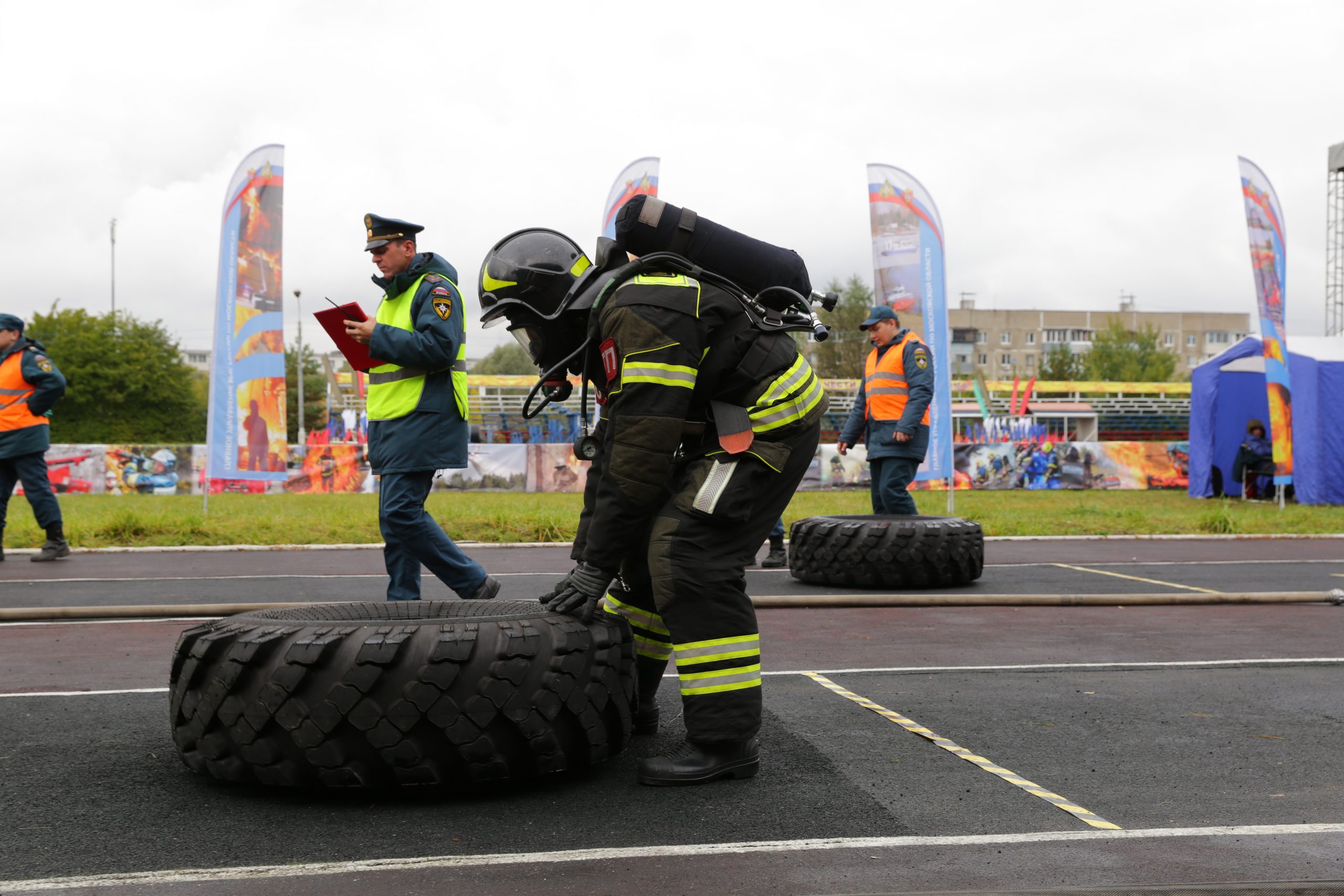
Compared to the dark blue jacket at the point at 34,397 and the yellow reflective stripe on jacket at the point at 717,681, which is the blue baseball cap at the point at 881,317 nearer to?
the yellow reflective stripe on jacket at the point at 717,681

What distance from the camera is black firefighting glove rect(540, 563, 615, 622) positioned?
355cm

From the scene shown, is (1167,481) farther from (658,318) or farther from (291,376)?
(291,376)

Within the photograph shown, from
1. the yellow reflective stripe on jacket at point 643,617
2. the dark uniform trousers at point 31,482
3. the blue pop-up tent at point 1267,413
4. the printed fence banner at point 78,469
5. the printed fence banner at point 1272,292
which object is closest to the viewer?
the yellow reflective stripe on jacket at point 643,617

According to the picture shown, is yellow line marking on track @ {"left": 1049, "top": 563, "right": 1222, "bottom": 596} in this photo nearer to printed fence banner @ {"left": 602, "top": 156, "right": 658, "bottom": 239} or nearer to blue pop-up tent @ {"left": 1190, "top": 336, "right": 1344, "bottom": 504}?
printed fence banner @ {"left": 602, "top": 156, "right": 658, "bottom": 239}

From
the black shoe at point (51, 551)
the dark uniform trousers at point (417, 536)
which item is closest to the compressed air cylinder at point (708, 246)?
the dark uniform trousers at point (417, 536)

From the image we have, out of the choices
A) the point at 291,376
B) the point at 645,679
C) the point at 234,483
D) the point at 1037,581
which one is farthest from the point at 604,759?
the point at 291,376

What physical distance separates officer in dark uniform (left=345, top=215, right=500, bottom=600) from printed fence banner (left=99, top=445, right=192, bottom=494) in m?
26.1

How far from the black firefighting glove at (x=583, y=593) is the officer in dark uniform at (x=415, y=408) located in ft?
6.91

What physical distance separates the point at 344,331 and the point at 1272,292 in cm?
1900

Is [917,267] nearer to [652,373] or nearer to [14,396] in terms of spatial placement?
[14,396]

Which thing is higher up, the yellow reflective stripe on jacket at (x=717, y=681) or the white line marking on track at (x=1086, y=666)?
the yellow reflective stripe on jacket at (x=717, y=681)

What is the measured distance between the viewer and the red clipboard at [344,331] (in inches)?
213

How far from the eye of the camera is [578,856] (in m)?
2.80

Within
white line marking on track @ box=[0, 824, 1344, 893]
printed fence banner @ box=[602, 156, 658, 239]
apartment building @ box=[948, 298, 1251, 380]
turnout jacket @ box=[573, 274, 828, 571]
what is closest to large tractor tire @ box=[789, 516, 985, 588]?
turnout jacket @ box=[573, 274, 828, 571]
